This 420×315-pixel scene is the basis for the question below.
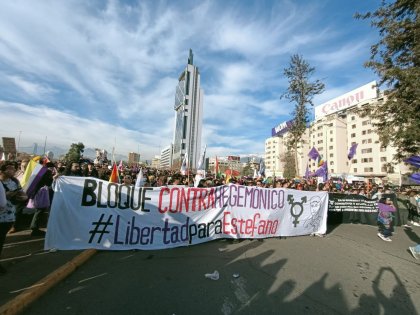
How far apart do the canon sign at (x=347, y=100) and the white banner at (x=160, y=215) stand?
8179 centimetres

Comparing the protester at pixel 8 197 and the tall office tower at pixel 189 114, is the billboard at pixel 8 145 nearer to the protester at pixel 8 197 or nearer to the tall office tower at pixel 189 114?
the protester at pixel 8 197

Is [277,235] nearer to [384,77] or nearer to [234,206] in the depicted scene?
[234,206]

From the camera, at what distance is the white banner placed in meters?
5.27

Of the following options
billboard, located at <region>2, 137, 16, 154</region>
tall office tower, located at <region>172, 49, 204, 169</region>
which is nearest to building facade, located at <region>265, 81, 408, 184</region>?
billboard, located at <region>2, 137, 16, 154</region>

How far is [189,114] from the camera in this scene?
167750 mm

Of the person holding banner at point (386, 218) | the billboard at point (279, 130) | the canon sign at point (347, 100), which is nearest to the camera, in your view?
the person holding banner at point (386, 218)

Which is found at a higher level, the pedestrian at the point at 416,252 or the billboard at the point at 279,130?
the billboard at the point at 279,130

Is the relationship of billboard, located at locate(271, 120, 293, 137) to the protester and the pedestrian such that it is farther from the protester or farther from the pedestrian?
the protester

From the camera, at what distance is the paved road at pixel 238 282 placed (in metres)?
3.34

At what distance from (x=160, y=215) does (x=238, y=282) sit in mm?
2532

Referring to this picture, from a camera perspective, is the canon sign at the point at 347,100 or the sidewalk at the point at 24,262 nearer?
the sidewalk at the point at 24,262

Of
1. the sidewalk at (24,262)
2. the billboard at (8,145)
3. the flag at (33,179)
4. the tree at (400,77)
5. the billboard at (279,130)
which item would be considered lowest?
the sidewalk at (24,262)

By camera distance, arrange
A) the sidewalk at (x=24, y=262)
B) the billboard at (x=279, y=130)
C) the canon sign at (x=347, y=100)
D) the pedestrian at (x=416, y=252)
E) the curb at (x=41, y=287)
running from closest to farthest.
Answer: the curb at (x=41, y=287) → the sidewalk at (x=24, y=262) → the pedestrian at (x=416, y=252) → the canon sign at (x=347, y=100) → the billboard at (x=279, y=130)

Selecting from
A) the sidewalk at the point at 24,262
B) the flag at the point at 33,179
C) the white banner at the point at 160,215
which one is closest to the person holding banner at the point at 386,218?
the white banner at the point at 160,215
